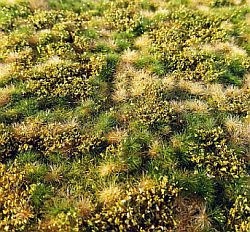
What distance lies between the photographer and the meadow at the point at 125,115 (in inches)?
280

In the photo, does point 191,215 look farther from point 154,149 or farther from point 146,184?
point 154,149

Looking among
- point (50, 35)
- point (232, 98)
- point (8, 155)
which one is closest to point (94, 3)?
point (50, 35)

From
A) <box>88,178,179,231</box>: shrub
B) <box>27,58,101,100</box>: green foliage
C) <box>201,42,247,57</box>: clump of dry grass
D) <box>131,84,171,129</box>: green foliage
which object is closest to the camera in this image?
<box>88,178,179,231</box>: shrub

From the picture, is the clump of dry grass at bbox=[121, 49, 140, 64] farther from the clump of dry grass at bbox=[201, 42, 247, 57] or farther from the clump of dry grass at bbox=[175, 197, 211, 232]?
the clump of dry grass at bbox=[175, 197, 211, 232]

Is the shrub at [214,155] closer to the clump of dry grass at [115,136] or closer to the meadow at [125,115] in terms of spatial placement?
the meadow at [125,115]

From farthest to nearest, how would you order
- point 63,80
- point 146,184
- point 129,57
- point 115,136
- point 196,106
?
point 129,57
point 63,80
point 196,106
point 115,136
point 146,184

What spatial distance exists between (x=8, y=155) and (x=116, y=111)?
2.97 m

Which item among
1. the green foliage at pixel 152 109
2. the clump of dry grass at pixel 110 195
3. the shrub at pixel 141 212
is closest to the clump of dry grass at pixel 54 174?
the clump of dry grass at pixel 110 195

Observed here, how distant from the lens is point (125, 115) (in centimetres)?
916

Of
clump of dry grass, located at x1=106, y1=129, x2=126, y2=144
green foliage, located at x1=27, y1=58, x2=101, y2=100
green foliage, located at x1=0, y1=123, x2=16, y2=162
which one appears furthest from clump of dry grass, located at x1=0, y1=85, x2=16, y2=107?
clump of dry grass, located at x1=106, y1=129, x2=126, y2=144

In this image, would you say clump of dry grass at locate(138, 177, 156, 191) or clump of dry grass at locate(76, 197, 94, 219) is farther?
clump of dry grass at locate(138, 177, 156, 191)

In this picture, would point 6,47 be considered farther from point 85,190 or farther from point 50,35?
point 85,190

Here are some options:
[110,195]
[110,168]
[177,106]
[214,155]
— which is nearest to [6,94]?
[110,168]

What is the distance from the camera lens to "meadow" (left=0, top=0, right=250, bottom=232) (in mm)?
7113
